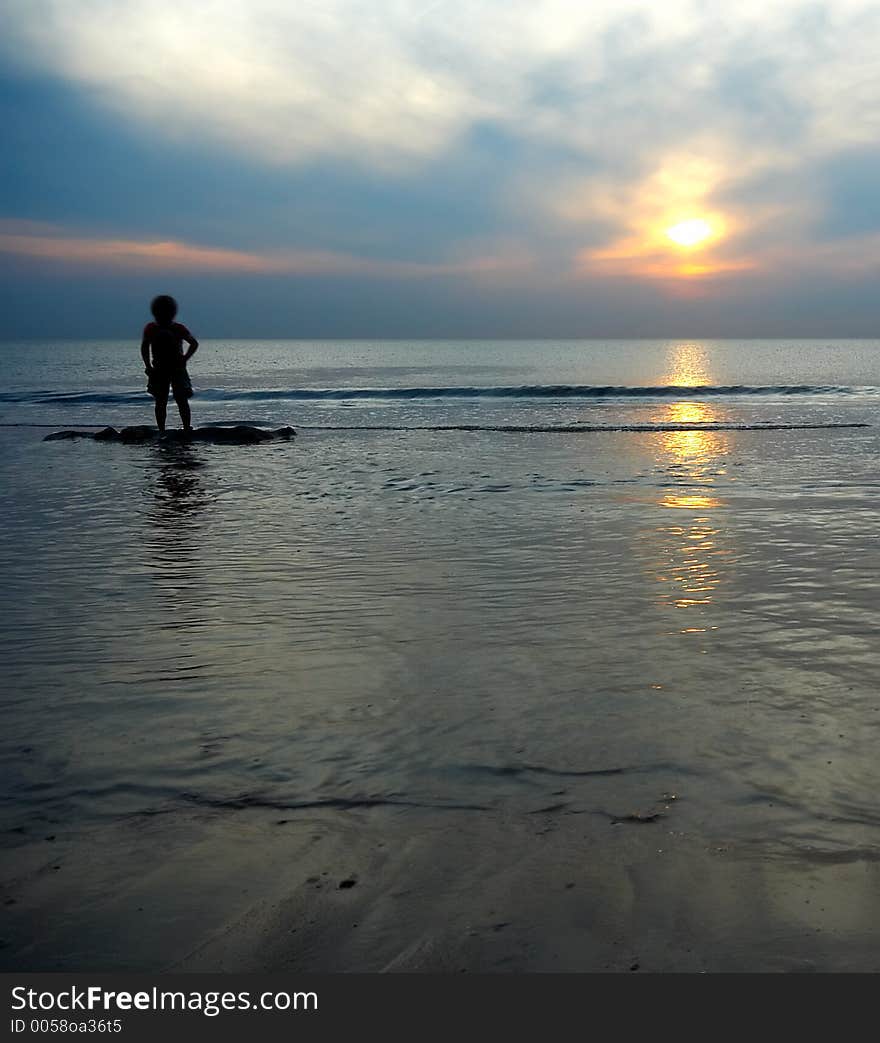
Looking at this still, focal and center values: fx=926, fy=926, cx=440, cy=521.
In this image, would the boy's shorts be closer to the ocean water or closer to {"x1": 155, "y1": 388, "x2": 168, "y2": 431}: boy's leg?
{"x1": 155, "y1": 388, "x2": 168, "y2": 431}: boy's leg

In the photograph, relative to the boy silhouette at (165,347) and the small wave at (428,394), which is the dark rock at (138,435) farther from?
the small wave at (428,394)

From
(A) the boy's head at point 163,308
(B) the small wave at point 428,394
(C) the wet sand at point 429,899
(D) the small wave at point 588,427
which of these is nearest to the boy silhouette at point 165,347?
(A) the boy's head at point 163,308

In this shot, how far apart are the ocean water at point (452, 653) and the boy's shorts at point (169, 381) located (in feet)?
14.1

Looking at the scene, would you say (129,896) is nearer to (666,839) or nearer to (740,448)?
(666,839)

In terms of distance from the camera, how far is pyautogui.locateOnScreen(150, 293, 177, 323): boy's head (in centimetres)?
1291

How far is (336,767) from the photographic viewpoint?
2744mm

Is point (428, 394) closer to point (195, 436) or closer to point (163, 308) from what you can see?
point (195, 436)

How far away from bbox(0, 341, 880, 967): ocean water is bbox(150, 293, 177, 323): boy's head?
4341mm

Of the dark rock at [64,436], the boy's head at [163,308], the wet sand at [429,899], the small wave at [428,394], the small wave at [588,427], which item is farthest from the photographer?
the small wave at [428,394]

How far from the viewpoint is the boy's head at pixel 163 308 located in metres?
12.9

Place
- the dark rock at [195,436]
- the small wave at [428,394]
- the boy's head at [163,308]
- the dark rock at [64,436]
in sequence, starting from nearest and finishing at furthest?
the boy's head at [163,308] → the dark rock at [195,436] → the dark rock at [64,436] → the small wave at [428,394]

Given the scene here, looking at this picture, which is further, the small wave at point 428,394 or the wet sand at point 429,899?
the small wave at point 428,394

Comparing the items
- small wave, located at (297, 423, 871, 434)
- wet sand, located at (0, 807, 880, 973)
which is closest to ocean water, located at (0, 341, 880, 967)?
wet sand, located at (0, 807, 880, 973)

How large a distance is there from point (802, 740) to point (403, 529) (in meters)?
4.24
